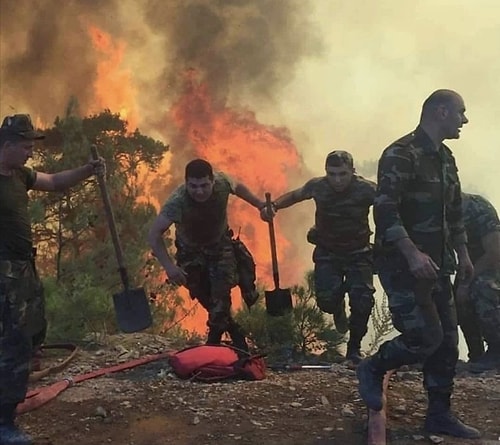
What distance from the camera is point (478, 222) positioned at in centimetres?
658

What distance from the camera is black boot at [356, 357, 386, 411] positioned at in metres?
4.30

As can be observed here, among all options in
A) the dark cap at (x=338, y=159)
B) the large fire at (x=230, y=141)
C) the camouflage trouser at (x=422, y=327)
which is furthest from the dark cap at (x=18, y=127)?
the large fire at (x=230, y=141)

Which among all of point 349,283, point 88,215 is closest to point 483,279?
point 349,283

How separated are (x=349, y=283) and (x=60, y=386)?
2881mm

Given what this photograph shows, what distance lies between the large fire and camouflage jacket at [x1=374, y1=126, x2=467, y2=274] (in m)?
9.16

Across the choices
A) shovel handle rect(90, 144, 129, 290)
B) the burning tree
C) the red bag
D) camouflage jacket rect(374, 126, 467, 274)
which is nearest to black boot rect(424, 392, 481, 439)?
camouflage jacket rect(374, 126, 467, 274)

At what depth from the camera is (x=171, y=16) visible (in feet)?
58.7

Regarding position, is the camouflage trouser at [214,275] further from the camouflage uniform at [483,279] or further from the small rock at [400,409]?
the camouflage uniform at [483,279]

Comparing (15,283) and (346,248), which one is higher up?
(346,248)

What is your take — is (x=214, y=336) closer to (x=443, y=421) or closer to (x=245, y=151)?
(x=443, y=421)

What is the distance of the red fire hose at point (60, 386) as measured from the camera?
196 inches

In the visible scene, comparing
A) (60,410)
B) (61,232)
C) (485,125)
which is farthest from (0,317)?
(485,125)

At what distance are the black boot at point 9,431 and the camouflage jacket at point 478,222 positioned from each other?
4303 millimetres

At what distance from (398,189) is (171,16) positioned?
49.0 feet
